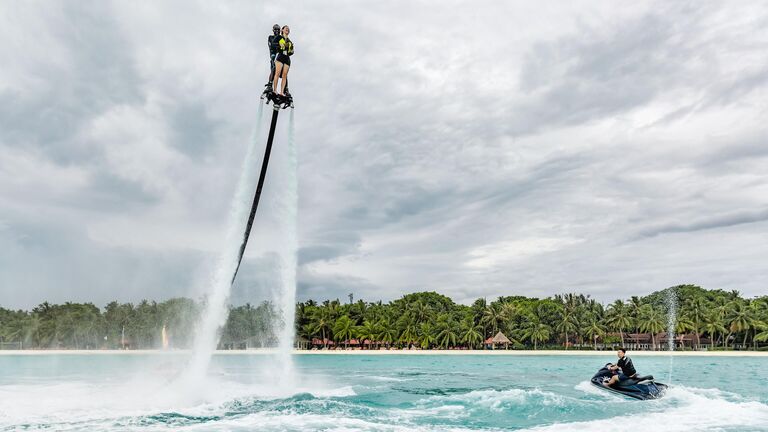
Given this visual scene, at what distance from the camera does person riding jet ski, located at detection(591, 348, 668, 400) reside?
2808 cm

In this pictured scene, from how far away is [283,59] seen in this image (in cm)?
1775

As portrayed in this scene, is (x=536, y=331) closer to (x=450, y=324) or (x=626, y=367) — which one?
(x=450, y=324)

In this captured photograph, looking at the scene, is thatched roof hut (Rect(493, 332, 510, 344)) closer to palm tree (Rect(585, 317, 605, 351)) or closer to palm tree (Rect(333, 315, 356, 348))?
palm tree (Rect(585, 317, 605, 351))

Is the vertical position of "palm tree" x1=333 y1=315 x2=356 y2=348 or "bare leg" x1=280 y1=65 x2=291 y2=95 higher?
"bare leg" x1=280 y1=65 x2=291 y2=95

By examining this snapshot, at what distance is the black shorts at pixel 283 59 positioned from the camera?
58.0ft

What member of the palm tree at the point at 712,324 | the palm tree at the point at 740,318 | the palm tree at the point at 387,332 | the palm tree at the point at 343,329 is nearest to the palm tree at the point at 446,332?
the palm tree at the point at 387,332

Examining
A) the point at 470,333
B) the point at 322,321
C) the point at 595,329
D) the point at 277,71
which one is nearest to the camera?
the point at 277,71

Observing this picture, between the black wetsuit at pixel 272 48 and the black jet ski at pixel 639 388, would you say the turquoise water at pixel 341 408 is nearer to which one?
the black jet ski at pixel 639 388

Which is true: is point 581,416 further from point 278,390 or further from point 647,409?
point 278,390

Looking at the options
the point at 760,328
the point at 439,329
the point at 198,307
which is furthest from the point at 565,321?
the point at 198,307

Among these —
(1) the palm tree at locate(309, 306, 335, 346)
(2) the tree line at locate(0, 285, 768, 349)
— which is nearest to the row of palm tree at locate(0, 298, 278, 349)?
(2) the tree line at locate(0, 285, 768, 349)

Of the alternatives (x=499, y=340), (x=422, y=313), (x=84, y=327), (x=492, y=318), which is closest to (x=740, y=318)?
(x=499, y=340)

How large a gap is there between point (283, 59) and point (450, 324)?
9687 cm

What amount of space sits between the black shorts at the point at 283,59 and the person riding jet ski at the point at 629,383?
1986 centimetres
